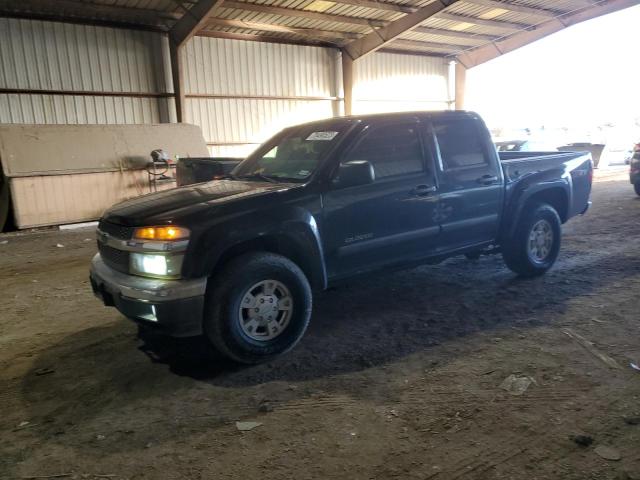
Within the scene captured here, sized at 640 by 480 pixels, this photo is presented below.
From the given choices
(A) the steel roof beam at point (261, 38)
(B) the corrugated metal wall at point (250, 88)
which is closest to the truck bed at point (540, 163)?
(B) the corrugated metal wall at point (250, 88)

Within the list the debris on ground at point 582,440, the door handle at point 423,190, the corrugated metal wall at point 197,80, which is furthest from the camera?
the corrugated metal wall at point 197,80

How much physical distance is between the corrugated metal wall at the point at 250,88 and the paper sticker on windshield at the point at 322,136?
11011mm

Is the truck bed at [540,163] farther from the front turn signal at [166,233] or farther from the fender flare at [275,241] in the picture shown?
the front turn signal at [166,233]

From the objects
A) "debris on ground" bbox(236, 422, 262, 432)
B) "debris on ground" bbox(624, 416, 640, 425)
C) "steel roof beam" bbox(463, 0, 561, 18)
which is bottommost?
"debris on ground" bbox(624, 416, 640, 425)

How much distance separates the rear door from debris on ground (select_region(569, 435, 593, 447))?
226cm

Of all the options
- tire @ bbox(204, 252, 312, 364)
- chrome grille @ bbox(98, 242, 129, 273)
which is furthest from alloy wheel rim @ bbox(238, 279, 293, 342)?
chrome grille @ bbox(98, 242, 129, 273)

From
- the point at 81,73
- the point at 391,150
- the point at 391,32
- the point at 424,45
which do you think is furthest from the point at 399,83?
the point at 391,150

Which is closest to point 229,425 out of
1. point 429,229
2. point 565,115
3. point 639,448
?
point 639,448

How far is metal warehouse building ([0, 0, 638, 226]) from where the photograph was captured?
469 inches

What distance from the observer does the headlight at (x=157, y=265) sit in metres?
3.21

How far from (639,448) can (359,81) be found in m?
17.2

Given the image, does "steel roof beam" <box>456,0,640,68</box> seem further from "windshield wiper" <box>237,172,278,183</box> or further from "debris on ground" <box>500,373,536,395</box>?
"debris on ground" <box>500,373,536,395</box>

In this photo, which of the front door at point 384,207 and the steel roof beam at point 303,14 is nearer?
the front door at point 384,207

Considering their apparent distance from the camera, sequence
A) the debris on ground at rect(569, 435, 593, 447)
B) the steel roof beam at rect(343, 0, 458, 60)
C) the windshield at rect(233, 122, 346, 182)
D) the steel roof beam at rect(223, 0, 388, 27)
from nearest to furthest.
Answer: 1. the debris on ground at rect(569, 435, 593, 447)
2. the windshield at rect(233, 122, 346, 182)
3. the steel roof beam at rect(223, 0, 388, 27)
4. the steel roof beam at rect(343, 0, 458, 60)
